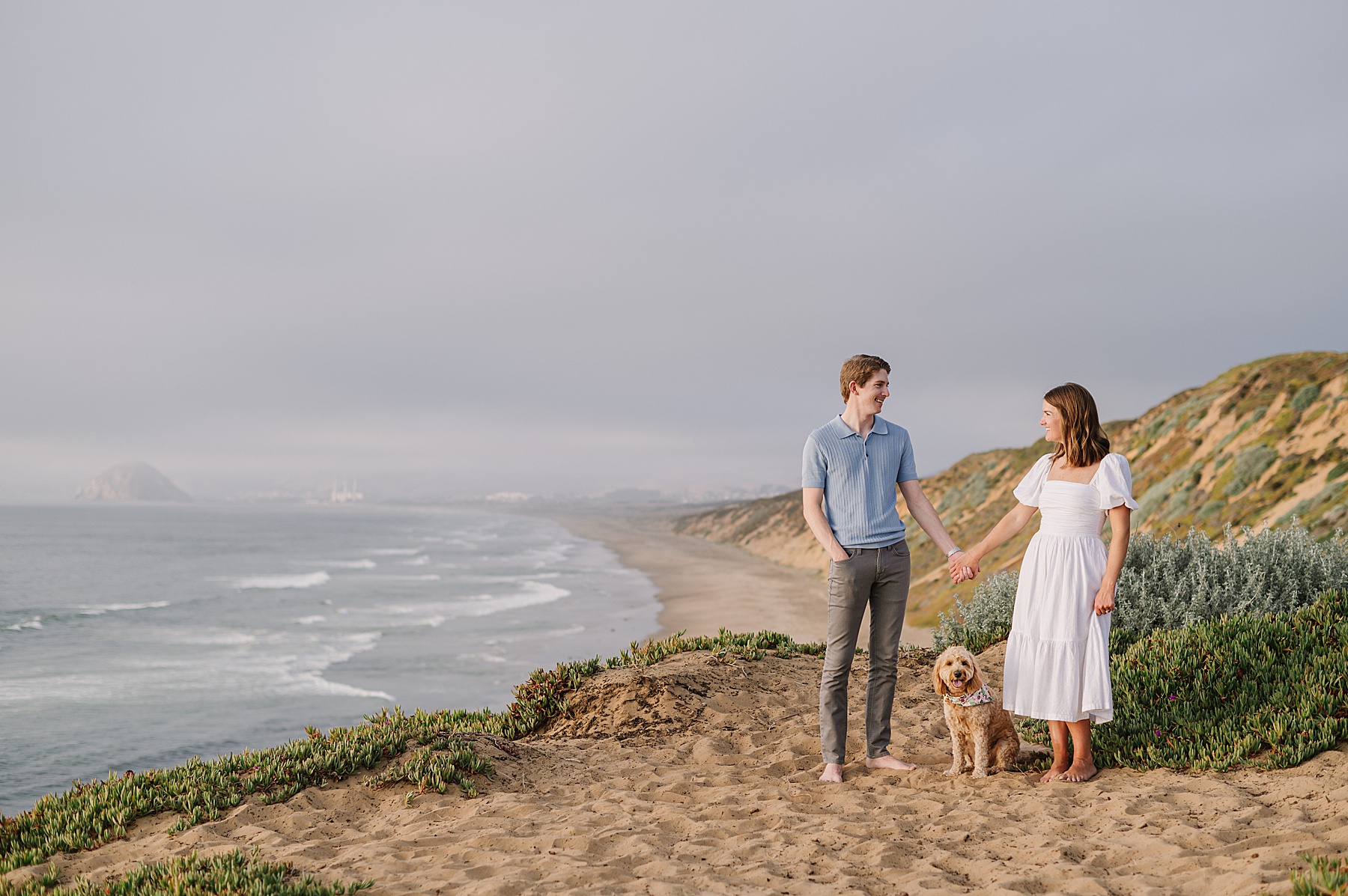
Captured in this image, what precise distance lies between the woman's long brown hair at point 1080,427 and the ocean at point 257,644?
11.7 m

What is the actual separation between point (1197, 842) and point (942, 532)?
210cm

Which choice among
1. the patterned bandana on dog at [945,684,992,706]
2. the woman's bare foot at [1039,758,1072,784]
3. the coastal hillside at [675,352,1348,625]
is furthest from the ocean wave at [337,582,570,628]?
the woman's bare foot at [1039,758,1072,784]

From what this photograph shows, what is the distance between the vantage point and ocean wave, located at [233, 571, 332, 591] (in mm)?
37281

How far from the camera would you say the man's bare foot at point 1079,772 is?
5211 millimetres

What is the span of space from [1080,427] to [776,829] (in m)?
2.97

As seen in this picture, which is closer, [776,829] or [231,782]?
[776,829]

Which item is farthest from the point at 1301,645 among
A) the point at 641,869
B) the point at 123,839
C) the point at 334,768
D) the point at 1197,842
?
the point at 123,839

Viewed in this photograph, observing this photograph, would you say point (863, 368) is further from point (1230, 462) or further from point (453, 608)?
point (453, 608)

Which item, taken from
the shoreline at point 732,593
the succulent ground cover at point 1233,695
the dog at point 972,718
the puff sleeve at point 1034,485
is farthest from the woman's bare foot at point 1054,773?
the shoreline at point 732,593

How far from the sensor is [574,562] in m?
47.1

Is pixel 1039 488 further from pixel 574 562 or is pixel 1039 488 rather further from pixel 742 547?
pixel 742 547

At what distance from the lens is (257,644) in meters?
22.5

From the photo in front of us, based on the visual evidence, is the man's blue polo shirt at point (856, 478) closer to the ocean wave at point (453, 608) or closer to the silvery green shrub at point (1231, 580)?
the silvery green shrub at point (1231, 580)

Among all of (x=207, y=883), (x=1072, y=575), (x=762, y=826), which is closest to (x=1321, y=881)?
(x=1072, y=575)
